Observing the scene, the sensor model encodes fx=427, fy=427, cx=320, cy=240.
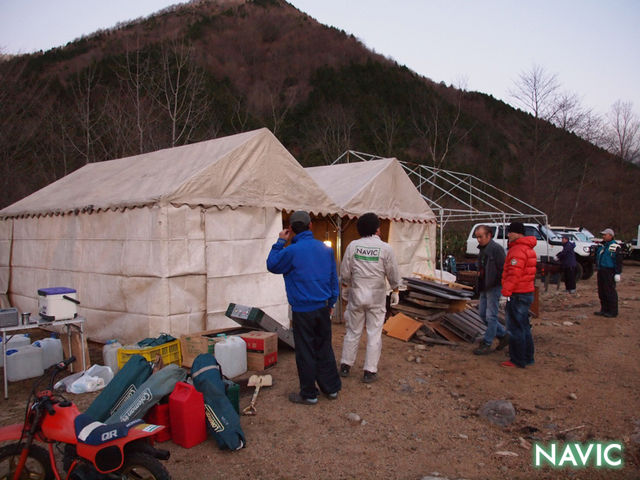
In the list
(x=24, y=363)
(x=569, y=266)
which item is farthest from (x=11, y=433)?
(x=569, y=266)

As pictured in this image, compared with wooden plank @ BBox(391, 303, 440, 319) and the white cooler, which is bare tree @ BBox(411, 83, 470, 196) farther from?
the white cooler

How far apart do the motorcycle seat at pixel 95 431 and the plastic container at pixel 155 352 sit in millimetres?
2439

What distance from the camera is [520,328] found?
5.43m

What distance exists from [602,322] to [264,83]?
1457 inches

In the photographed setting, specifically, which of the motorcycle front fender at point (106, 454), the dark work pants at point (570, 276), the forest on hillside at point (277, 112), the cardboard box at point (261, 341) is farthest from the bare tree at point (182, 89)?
the motorcycle front fender at point (106, 454)

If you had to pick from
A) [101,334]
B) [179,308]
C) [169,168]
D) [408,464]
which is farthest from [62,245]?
[408,464]

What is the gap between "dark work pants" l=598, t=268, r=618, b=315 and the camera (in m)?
8.38

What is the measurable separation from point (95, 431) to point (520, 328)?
4.83m

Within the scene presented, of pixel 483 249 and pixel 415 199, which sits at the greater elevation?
pixel 415 199

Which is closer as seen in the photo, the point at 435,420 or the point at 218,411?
the point at 218,411

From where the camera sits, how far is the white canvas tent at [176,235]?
5914 mm

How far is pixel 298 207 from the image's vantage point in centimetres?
734

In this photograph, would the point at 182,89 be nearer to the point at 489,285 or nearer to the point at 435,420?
the point at 489,285

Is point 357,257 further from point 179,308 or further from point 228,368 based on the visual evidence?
point 179,308
